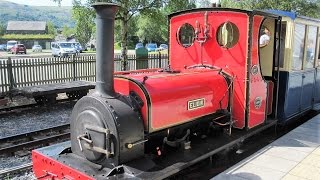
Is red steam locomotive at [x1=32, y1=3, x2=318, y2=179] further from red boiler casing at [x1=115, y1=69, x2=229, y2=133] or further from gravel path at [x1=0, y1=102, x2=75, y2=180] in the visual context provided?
gravel path at [x1=0, y1=102, x2=75, y2=180]

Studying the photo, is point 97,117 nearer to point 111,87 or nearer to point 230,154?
point 111,87

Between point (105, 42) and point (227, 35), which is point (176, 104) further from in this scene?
point (227, 35)

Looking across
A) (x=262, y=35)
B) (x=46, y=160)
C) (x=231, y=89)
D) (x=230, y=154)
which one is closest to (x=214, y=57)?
(x=231, y=89)

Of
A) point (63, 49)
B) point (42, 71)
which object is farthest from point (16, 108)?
point (63, 49)

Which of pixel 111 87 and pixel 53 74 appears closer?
pixel 111 87

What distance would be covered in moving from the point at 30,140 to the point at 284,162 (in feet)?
16.7

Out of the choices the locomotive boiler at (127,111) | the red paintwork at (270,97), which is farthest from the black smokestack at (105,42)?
the red paintwork at (270,97)

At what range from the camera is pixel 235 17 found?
5578mm

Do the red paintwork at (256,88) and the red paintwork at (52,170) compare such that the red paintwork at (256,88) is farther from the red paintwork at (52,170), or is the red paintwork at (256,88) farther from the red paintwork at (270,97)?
the red paintwork at (52,170)

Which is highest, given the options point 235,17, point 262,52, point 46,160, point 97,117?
point 235,17

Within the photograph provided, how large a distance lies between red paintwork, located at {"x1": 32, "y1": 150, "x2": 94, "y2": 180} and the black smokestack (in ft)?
3.26

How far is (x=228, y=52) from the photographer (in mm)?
5770

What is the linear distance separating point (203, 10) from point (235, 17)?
62 centimetres

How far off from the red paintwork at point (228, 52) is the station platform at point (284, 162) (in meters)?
0.73
